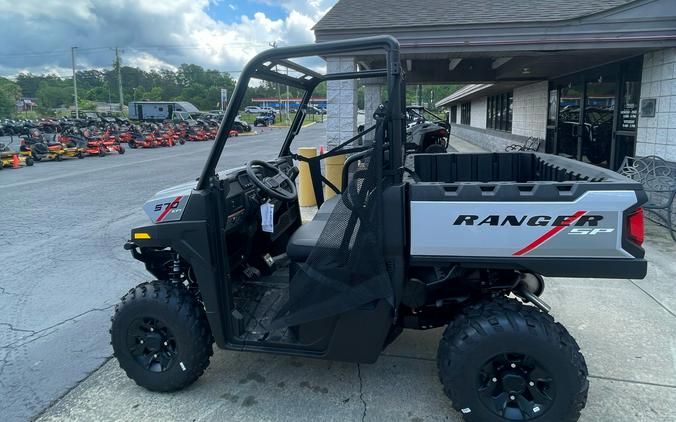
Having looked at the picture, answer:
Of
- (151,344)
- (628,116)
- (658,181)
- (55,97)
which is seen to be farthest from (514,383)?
(55,97)

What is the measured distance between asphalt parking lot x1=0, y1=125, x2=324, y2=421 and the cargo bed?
2.60 metres

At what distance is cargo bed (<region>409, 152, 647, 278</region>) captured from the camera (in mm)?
2275

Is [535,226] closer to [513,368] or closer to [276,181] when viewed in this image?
[513,368]

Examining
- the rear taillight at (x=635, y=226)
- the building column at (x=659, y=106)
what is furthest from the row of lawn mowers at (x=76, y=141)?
the rear taillight at (x=635, y=226)

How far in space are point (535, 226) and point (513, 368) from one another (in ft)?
2.47

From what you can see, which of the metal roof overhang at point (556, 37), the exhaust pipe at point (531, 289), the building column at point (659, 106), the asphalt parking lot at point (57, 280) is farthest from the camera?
the metal roof overhang at point (556, 37)

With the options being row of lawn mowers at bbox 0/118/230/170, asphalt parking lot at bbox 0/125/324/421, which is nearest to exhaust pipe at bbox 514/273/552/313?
asphalt parking lot at bbox 0/125/324/421

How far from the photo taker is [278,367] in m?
3.22

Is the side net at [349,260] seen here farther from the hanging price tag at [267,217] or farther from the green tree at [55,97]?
the green tree at [55,97]

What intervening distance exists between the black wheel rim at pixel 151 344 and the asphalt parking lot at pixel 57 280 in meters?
0.61

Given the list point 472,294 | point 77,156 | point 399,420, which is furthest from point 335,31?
point 77,156

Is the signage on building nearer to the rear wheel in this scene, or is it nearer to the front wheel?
the front wheel

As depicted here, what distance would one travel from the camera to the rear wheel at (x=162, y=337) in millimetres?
2809

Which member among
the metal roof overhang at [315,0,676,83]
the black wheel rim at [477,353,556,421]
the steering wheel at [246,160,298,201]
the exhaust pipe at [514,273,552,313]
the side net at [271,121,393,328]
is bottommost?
the black wheel rim at [477,353,556,421]
